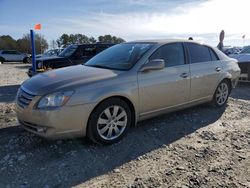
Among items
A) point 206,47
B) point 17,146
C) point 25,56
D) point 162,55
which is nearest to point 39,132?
point 17,146

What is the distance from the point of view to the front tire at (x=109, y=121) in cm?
392

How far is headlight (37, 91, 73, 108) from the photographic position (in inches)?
143

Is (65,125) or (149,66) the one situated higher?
(149,66)

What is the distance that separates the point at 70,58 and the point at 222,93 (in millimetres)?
6130

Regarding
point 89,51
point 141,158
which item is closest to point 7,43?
point 89,51

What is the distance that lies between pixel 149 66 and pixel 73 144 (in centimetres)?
170

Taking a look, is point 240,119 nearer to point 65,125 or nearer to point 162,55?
point 162,55

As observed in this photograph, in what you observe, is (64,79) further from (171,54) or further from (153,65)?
(171,54)

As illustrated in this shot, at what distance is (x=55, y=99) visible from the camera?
366 centimetres

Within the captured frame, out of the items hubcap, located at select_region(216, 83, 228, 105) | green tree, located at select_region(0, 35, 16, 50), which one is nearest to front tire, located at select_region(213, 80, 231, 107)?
hubcap, located at select_region(216, 83, 228, 105)

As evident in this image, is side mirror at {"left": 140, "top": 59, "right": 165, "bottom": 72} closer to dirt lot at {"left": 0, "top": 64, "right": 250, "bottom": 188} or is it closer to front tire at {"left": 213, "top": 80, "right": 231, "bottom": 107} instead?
dirt lot at {"left": 0, "top": 64, "right": 250, "bottom": 188}

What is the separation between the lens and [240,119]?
5516 millimetres

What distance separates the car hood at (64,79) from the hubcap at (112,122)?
1.68 ft

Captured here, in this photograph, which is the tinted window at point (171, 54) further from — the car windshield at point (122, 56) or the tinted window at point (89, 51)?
the tinted window at point (89, 51)
